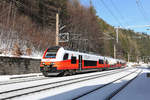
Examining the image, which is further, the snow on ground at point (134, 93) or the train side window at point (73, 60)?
the train side window at point (73, 60)

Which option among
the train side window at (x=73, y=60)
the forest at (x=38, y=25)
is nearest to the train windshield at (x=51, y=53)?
the train side window at (x=73, y=60)

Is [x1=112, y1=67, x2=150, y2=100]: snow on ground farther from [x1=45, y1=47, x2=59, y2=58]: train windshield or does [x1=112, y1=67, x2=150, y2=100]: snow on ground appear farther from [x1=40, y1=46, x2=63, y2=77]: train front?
[x1=45, y1=47, x2=59, y2=58]: train windshield

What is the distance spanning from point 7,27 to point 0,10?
330cm

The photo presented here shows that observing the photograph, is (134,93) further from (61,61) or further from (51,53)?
(51,53)

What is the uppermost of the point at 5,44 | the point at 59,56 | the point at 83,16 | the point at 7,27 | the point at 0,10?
the point at 83,16

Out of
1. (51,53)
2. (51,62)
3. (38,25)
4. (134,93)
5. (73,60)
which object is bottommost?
(134,93)

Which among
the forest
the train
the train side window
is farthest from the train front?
the forest

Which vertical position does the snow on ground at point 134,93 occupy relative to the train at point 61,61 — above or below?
below

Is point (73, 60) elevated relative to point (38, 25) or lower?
lower

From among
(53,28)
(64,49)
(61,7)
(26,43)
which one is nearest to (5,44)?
(26,43)

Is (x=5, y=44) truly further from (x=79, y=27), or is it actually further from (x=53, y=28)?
(x=79, y=27)

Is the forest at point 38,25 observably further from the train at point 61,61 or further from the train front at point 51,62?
the train front at point 51,62

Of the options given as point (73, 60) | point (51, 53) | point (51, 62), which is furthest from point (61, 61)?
point (73, 60)

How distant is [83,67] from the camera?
21.7 meters
